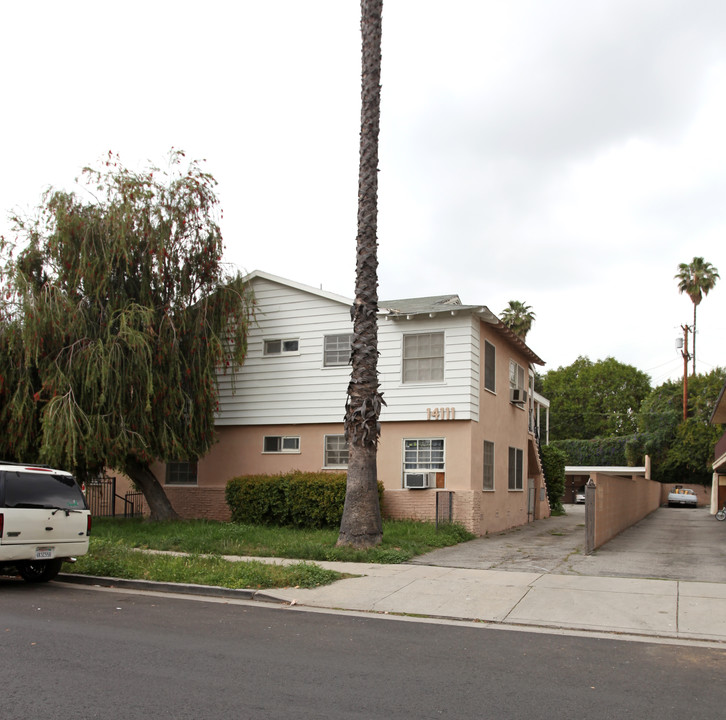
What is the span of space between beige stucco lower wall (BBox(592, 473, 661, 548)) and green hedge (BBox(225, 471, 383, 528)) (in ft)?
17.2

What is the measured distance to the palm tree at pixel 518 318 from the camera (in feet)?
185

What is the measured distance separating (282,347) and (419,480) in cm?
550

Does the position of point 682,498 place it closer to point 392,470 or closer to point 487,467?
point 487,467

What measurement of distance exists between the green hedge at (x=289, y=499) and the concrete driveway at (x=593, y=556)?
3.31 meters

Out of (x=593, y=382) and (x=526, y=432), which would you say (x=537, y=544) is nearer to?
(x=526, y=432)

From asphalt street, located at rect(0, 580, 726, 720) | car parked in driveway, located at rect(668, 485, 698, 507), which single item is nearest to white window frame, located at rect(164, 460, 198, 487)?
asphalt street, located at rect(0, 580, 726, 720)

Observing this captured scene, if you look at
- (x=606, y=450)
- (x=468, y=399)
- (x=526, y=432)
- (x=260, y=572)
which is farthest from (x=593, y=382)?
(x=260, y=572)

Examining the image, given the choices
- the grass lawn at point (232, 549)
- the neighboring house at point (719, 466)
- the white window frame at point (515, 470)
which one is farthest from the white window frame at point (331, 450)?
the neighboring house at point (719, 466)

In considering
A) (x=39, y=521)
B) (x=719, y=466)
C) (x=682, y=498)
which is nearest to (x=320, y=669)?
(x=39, y=521)

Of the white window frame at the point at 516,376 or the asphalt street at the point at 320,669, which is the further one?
the white window frame at the point at 516,376

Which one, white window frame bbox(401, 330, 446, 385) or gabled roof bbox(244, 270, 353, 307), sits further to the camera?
gabled roof bbox(244, 270, 353, 307)

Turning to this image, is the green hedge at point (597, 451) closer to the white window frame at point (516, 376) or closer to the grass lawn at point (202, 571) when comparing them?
the white window frame at point (516, 376)

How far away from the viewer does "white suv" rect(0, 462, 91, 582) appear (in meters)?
10.5

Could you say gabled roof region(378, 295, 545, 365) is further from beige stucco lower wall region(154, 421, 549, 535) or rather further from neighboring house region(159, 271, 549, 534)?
beige stucco lower wall region(154, 421, 549, 535)
